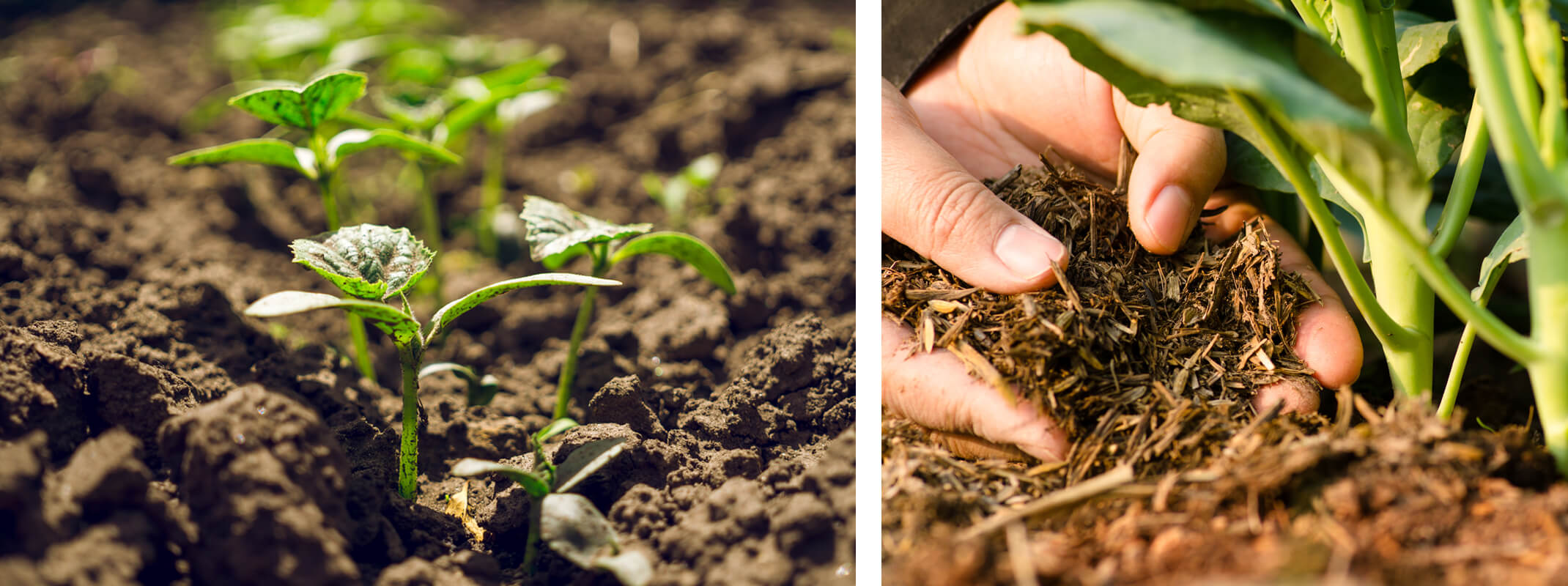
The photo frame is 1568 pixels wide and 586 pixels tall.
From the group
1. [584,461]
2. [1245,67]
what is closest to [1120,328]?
[1245,67]

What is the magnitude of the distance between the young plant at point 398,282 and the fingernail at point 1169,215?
2.45 ft

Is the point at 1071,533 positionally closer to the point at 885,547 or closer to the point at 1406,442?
the point at 885,547

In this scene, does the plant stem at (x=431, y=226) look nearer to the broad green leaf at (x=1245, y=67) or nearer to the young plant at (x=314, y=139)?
the young plant at (x=314, y=139)

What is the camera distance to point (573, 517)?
3.34 feet

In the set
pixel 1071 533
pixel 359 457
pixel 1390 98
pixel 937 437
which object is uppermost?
pixel 1390 98

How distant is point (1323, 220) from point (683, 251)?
0.82 meters

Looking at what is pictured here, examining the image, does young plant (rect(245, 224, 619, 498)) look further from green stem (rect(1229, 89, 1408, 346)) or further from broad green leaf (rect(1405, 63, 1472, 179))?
broad green leaf (rect(1405, 63, 1472, 179))

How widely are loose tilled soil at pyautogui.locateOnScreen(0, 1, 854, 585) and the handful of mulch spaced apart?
0.23 meters

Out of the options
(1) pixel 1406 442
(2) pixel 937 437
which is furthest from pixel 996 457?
(1) pixel 1406 442

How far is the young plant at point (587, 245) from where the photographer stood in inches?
46.9

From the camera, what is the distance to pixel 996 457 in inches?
46.4

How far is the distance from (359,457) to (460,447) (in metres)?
0.15

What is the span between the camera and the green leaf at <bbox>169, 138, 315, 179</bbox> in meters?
1.28

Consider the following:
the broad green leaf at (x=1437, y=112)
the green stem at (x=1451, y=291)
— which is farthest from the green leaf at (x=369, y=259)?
the broad green leaf at (x=1437, y=112)
